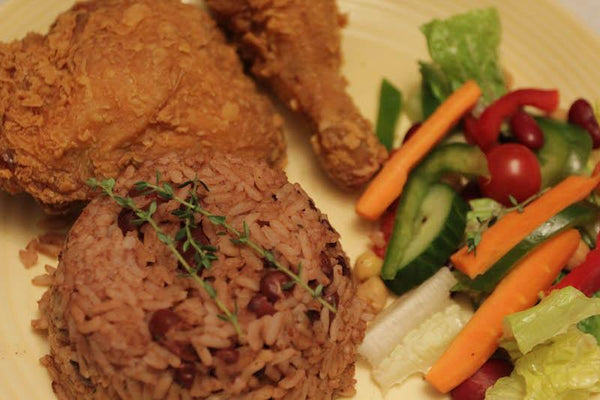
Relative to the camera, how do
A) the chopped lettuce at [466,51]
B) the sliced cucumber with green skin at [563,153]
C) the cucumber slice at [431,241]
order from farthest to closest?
the chopped lettuce at [466,51] → the sliced cucumber with green skin at [563,153] → the cucumber slice at [431,241]

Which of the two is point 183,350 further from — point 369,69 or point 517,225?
point 369,69

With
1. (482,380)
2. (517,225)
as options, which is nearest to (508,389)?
(482,380)

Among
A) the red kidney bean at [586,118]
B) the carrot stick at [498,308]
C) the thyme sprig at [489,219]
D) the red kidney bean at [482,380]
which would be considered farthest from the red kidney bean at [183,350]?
the red kidney bean at [586,118]

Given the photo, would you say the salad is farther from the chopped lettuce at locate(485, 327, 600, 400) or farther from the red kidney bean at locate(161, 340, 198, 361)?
the red kidney bean at locate(161, 340, 198, 361)

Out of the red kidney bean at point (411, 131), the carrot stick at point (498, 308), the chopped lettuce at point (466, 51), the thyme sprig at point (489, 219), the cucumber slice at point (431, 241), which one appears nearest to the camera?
the carrot stick at point (498, 308)

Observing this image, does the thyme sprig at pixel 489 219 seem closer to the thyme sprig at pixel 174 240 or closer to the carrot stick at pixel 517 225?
the carrot stick at pixel 517 225

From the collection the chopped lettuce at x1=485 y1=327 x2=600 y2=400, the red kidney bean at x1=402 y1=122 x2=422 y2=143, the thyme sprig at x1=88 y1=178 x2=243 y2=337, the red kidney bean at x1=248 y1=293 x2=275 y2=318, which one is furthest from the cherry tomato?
the thyme sprig at x1=88 y1=178 x2=243 y2=337

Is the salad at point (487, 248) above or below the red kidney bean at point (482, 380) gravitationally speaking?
above
